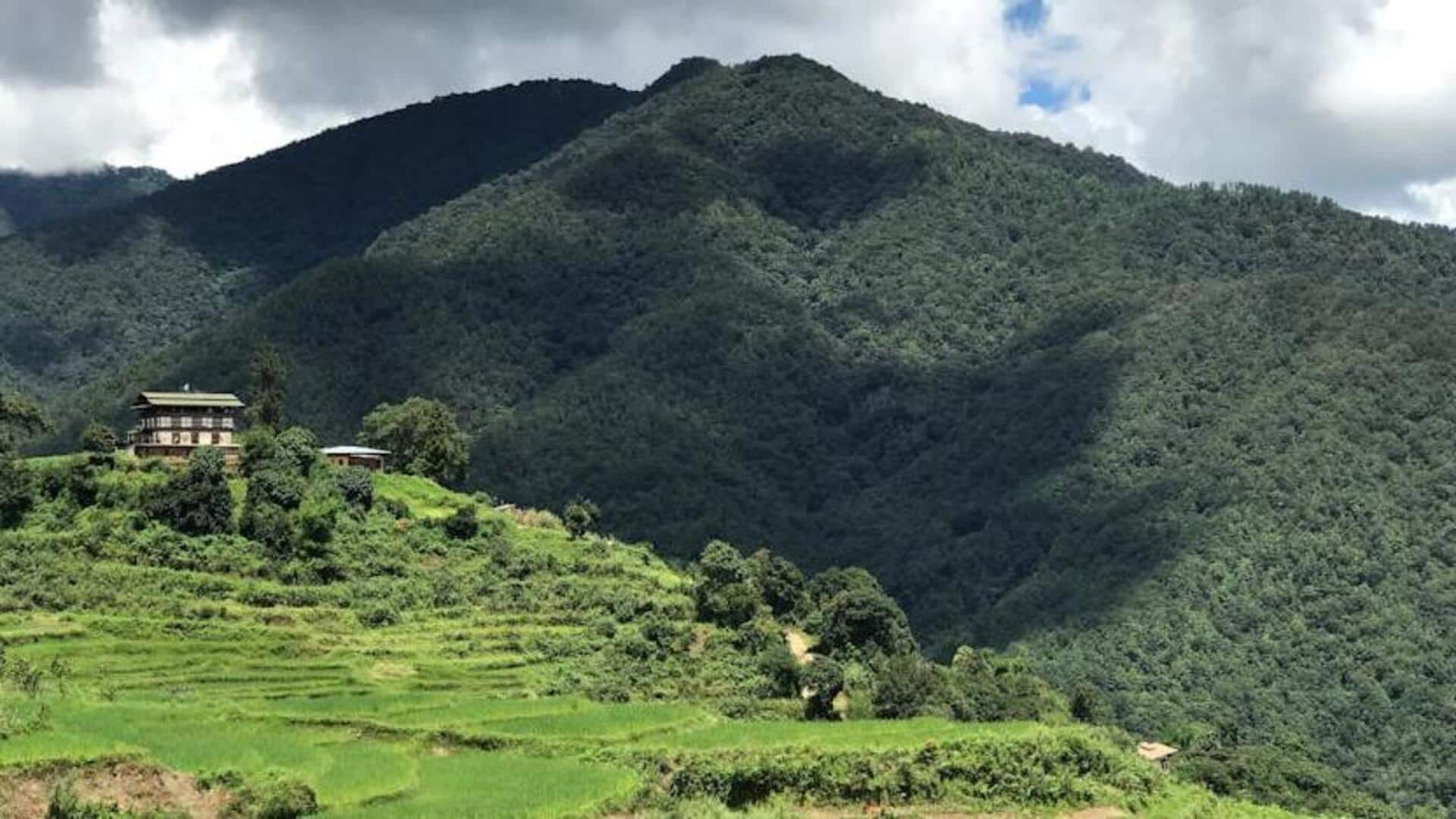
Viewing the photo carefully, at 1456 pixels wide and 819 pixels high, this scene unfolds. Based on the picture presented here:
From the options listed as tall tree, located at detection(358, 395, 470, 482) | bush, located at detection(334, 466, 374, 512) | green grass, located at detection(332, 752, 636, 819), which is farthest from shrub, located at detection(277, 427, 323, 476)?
green grass, located at detection(332, 752, 636, 819)

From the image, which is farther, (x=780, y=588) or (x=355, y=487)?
(x=780, y=588)

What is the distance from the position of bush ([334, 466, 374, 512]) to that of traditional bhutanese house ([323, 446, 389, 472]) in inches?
357

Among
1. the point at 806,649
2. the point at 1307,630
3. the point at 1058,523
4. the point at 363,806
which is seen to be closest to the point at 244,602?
the point at 806,649

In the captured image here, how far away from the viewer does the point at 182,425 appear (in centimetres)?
9694

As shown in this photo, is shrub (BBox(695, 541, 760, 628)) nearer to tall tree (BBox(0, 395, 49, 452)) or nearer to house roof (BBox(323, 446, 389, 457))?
house roof (BBox(323, 446, 389, 457))

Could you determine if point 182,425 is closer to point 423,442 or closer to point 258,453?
point 258,453

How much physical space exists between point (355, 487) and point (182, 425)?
12.5 metres

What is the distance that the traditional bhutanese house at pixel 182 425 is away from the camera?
316 feet

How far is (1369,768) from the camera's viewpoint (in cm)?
12706

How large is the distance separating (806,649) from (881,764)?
28128 mm

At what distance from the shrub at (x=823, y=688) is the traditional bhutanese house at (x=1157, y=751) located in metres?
29.7

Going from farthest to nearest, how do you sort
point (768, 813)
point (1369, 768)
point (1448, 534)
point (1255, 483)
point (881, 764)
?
point (1255, 483) → point (1448, 534) → point (1369, 768) → point (881, 764) → point (768, 813)

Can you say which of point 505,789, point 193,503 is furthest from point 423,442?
point 505,789

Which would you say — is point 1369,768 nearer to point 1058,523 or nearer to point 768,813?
point 1058,523
